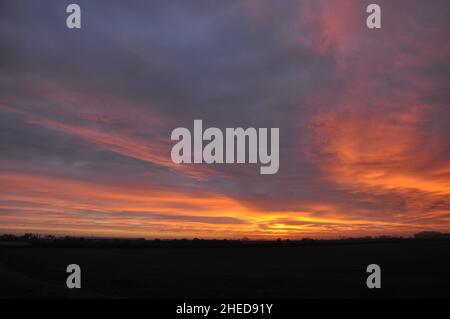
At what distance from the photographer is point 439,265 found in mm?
51250

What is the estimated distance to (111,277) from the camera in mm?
42031
